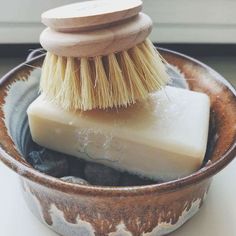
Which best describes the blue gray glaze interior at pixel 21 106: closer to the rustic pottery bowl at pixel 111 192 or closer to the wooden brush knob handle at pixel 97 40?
the rustic pottery bowl at pixel 111 192

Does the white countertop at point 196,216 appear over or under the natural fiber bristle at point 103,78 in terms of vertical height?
under

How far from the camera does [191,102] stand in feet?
1.42

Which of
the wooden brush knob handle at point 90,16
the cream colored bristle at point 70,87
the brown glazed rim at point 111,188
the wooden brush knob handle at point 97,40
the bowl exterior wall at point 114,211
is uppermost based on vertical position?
the wooden brush knob handle at point 90,16

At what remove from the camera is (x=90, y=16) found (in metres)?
0.35

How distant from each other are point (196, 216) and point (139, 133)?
0.36ft

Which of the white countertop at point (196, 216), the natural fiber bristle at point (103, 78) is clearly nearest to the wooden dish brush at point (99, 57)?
the natural fiber bristle at point (103, 78)

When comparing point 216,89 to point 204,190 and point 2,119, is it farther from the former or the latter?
point 2,119

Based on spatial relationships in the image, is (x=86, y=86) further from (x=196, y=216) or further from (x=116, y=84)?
(x=196, y=216)

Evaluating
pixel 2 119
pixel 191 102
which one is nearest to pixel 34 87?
pixel 2 119

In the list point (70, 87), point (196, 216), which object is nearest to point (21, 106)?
point (70, 87)

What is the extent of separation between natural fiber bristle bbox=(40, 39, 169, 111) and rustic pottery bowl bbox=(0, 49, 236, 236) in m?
0.07

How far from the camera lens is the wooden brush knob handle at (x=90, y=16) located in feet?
1.15

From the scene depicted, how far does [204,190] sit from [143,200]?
3.4 inches

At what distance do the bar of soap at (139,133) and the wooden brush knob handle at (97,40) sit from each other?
7 centimetres
